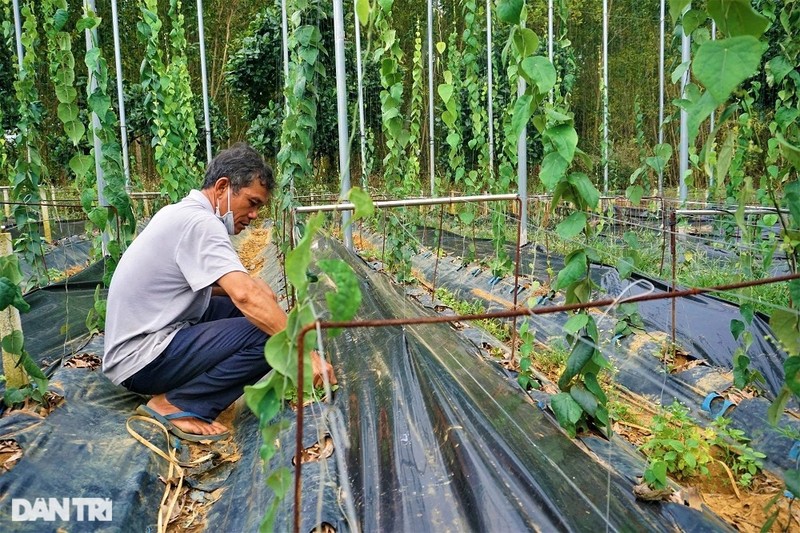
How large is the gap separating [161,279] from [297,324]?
1575 mm

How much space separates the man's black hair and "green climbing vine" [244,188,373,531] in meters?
1.63

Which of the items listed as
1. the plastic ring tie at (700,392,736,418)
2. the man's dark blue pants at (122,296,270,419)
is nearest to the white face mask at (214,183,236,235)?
the man's dark blue pants at (122,296,270,419)

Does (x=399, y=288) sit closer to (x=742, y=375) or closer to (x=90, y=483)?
(x=742, y=375)

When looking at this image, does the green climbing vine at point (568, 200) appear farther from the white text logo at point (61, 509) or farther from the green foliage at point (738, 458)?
the white text logo at point (61, 509)

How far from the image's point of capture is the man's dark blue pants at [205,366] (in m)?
2.41

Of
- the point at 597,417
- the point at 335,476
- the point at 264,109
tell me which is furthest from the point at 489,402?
the point at 264,109

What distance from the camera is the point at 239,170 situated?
2502 mm

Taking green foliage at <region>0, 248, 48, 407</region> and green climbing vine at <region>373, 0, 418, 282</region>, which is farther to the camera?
green climbing vine at <region>373, 0, 418, 282</region>

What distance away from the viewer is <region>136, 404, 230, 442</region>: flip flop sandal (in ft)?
7.64

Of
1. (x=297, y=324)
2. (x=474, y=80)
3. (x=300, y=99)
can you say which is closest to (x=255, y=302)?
(x=297, y=324)

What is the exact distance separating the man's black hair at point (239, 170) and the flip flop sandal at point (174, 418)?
93 cm

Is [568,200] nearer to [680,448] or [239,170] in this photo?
[680,448]

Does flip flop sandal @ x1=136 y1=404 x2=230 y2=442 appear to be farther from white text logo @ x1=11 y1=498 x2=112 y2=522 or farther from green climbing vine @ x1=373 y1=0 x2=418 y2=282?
green climbing vine @ x1=373 y1=0 x2=418 y2=282

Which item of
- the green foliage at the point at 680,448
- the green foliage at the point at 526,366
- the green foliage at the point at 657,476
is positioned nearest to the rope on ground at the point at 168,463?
the green foliage at the point at 526,366
